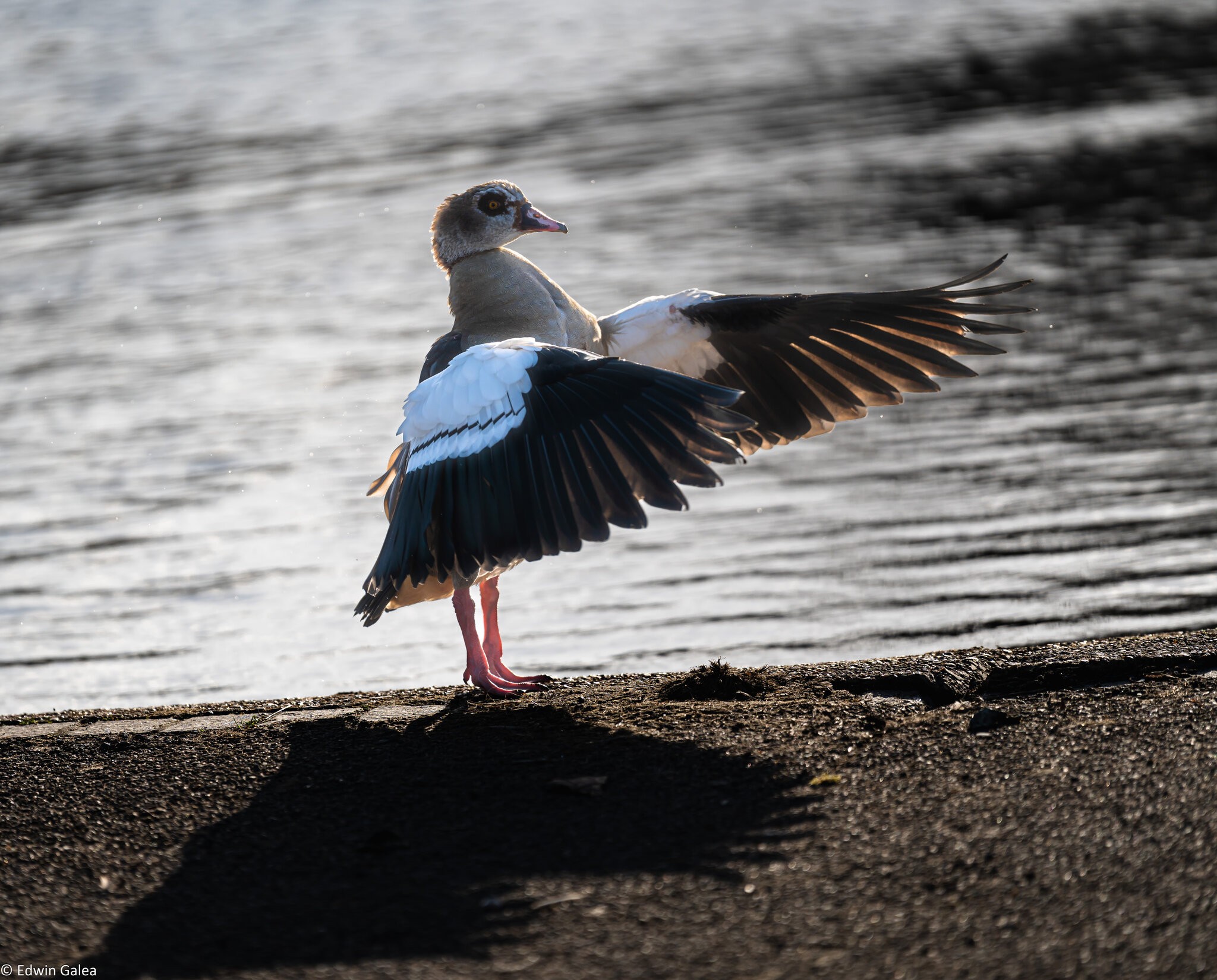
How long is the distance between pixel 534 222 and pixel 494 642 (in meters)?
2.02

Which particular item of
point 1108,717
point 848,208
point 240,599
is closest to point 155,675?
point 240,599

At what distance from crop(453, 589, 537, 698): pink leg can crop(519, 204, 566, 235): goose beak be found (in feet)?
6.11

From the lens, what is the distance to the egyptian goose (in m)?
5.04

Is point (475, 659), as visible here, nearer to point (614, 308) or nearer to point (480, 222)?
point (480, 222)

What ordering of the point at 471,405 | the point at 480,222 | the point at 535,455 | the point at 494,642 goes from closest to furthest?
the point at 535,455, the point at 471,405, the point at 494,642, the point at 480,222

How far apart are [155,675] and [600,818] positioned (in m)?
3.68

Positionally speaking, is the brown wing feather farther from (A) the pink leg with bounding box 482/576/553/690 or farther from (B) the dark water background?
(A) the pink leg with bounding box 482/576/553/690

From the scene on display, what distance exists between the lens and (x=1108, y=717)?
4.88m

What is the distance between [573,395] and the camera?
17.2 ft

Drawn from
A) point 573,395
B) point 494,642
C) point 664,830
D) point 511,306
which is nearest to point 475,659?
point 494,642

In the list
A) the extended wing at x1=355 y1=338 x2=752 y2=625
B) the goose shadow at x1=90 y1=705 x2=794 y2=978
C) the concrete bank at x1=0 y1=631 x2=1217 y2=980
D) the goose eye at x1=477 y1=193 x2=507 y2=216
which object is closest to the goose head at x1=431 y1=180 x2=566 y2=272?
the goose eye at x1=477 y1=193 x2=507 y2=216

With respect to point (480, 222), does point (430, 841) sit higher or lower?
lower

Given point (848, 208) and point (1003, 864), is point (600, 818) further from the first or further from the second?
point (848, 208)

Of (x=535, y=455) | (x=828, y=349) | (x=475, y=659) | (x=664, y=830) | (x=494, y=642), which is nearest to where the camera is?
(x=664, y=830)
